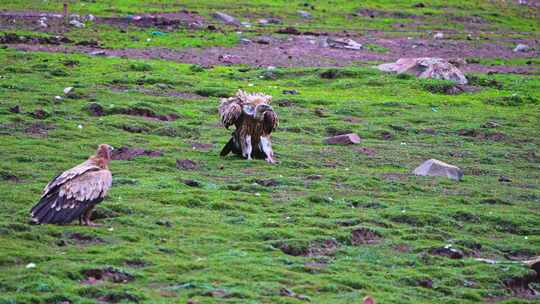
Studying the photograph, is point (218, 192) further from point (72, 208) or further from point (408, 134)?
point (408, 134)

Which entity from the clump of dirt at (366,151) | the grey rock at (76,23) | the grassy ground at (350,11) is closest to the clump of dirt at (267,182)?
the clump of dirt at (366,151)

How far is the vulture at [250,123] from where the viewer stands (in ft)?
58.2

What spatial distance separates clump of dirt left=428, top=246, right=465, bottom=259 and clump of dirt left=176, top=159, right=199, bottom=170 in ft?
17.9

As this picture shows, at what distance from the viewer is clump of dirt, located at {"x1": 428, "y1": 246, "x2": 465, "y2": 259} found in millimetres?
12667

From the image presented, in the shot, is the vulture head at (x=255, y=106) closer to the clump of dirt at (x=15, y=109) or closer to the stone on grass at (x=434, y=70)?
the clump of dirt at (x=15, y=109)

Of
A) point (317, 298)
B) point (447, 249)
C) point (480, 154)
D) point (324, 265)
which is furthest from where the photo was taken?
point (480, 154)

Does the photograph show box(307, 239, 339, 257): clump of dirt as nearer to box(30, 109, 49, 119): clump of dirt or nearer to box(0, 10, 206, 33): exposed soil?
box(30, 109, 49, 119): clump of dirt

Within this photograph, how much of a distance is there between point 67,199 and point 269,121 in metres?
6.50

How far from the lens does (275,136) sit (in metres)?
20.6

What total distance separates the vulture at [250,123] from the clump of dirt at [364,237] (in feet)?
15.4

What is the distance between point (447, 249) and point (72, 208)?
4665 mm

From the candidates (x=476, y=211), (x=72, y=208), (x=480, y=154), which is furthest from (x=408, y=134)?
(x=72, y=208)

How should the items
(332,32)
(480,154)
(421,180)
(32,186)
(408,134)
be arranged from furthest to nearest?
A: (332,32), (408,134), (480,154), (421,180), (32,186)

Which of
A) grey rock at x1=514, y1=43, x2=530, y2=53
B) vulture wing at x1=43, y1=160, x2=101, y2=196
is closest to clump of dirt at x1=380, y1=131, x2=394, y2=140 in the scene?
vulture wing at x1=43, y1=160, x2=101, y2=196
